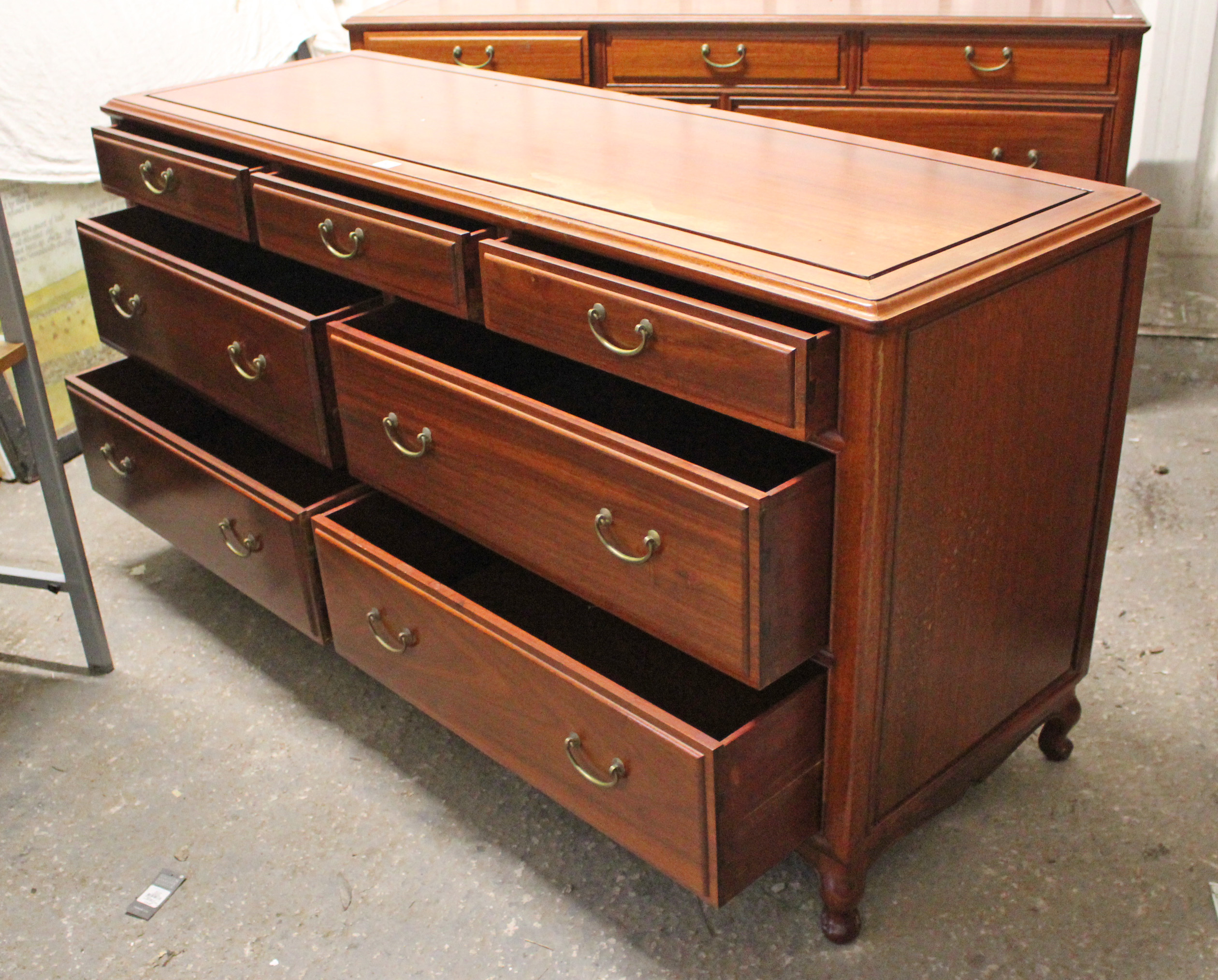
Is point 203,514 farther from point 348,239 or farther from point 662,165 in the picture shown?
point 662,165

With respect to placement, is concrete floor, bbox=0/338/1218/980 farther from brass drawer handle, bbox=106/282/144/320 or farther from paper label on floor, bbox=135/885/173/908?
brass drawer handle, bbox=106/282/144/320

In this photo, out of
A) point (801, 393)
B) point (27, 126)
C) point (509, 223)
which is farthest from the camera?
point (27, 126)

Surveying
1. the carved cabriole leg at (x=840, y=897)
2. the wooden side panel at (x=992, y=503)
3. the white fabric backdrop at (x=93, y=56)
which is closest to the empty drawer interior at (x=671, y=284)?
the wooden side panel at (x=992, y=503)

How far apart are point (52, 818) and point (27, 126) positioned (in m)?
1.39

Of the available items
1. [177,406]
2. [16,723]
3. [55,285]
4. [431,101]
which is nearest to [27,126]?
[55,285]

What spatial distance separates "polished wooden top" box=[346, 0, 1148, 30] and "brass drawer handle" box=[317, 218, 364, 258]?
1101 mm

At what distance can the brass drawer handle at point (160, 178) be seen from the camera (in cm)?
175

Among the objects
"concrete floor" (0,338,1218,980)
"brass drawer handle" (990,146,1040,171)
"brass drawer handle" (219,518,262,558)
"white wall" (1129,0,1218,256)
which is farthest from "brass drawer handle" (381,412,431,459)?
"white wall" (1129,0,1218,256)

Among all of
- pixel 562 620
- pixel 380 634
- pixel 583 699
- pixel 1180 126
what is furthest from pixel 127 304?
pixel 1180 126

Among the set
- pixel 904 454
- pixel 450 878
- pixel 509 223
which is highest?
pixel 509 223

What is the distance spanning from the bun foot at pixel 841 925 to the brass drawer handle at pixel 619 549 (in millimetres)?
468

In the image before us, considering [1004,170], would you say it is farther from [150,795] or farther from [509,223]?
[150,795]

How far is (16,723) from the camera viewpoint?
5.92 feet

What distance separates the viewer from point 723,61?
2.38 metres
